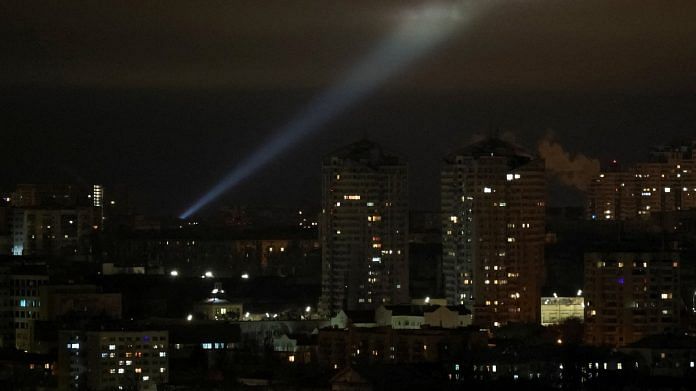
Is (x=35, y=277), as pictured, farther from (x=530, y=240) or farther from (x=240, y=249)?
(x=240, y=249)

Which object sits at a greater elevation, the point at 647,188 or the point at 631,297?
the point at 647,188

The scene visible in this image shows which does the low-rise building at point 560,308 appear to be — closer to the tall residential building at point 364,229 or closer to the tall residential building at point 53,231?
the tall residential building at point 364,229

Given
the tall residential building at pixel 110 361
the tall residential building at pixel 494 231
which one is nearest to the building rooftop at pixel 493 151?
the tall residential building at pixel 494 231

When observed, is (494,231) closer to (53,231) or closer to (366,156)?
(366,156)

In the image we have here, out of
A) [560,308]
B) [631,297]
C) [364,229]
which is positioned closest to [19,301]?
[364,229]

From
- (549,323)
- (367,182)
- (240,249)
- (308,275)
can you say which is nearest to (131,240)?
(240,249)

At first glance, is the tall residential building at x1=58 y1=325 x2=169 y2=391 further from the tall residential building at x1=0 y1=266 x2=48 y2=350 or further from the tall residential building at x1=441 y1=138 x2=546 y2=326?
the tall residential building at x1=441 y1=138 x2=546 y2=326
